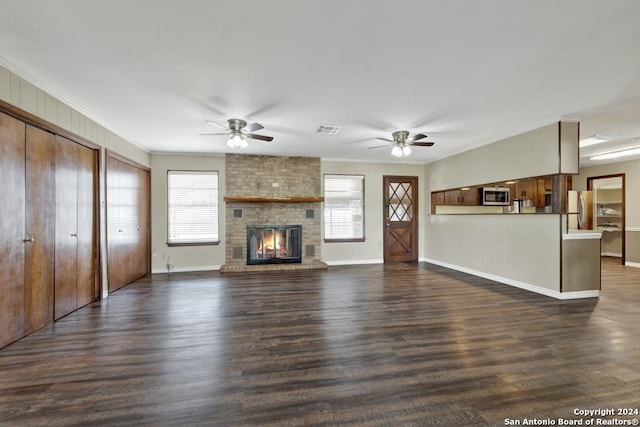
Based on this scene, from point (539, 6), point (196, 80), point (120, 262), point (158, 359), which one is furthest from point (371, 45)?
point (120, 262)

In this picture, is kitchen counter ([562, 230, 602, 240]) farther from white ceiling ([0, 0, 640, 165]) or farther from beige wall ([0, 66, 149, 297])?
beige wall ([0, 66, 149, 297])

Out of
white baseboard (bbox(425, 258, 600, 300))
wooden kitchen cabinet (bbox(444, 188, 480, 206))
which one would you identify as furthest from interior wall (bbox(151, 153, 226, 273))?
white baseboard (bbox(425, 258, 600, 300))

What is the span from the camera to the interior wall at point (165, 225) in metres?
6.35

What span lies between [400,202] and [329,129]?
12.5ft

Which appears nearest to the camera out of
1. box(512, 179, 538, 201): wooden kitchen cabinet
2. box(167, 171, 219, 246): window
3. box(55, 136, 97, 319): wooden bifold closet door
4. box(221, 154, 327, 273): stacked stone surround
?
box(55, 136, 97, 319): wooden bifold closet door

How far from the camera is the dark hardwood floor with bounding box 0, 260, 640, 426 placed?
186cm

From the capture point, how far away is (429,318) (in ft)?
11.4

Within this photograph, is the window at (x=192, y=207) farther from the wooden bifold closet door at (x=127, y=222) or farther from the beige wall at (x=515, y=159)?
the beige wall at (x=515, y=159)

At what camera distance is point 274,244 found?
6.91m

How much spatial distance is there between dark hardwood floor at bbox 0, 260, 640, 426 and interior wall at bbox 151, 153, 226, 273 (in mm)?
2064

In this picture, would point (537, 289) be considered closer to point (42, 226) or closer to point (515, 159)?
point (515, 159)

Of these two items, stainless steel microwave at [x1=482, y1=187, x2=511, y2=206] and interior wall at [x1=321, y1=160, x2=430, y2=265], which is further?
interior wall at [x1=321, y1=160, x2=430, y2=265]

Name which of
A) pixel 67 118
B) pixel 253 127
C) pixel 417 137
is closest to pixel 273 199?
pixel 253 127

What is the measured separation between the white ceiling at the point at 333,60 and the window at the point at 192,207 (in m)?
2.18
